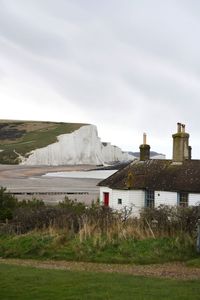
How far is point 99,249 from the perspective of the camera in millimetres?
14312

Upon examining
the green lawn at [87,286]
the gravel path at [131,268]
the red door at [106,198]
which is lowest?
the gravel path at [131,268]

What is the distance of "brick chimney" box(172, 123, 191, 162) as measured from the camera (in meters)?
25.6

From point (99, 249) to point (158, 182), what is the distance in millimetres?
12059

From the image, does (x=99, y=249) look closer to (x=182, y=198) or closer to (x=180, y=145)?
(x=182, y=198)

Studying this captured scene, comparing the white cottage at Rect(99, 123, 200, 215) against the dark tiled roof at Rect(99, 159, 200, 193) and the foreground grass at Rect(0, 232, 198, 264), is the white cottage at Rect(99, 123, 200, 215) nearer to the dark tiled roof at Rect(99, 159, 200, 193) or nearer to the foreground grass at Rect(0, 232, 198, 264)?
the dark tiled roof at Rect(99, 159, 200, 193)

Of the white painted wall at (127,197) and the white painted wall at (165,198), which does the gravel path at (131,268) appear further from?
the white painted wall at (127,197)

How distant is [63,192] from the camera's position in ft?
161

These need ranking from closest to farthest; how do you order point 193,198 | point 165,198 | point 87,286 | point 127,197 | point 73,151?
point 87,286 → point 193,198 → point 165,198 → point 127,197 → point 73,151

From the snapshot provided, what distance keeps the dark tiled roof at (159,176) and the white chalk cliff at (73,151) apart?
102191 millimetres

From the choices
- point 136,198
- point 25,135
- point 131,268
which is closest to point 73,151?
point 25,135

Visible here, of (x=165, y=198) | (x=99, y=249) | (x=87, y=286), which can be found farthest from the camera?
(x=165, y=198)

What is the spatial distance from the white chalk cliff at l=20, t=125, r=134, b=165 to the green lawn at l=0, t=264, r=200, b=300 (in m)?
119

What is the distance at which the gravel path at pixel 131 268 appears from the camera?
1170cm

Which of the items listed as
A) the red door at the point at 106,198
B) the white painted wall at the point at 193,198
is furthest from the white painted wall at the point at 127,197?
the white painted wall at the point at 193,198
